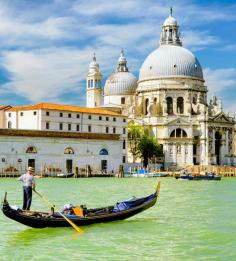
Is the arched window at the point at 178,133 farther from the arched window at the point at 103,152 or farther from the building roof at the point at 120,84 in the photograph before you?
the arched window at the point at 103,152

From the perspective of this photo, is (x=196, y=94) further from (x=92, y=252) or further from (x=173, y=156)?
(x=92, y=252)

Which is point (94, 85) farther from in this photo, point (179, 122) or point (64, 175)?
point (64, 175)

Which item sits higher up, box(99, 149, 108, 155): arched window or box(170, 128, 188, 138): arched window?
box(170, 128, 188, 138): arched window

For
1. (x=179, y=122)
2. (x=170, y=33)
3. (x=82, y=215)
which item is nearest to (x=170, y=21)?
(x=170, y=33)

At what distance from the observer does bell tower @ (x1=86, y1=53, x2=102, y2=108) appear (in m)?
79.7

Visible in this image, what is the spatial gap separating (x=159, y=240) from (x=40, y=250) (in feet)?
9.27

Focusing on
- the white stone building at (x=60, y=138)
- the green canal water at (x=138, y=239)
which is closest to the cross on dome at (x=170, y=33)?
the white stone building at (x=60, y=138)

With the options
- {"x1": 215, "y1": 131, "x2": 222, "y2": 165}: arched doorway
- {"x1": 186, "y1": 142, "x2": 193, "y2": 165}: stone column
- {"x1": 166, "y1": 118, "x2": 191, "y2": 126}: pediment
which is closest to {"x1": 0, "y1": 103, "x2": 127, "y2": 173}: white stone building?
{"x1": 166, "y1": 118, "x2": 191, "y2": 126}: pediment

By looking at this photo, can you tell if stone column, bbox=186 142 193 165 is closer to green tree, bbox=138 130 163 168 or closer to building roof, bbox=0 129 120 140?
green tree, bbox=138 130 163 168

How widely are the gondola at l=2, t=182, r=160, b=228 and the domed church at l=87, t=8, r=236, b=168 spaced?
52.0m

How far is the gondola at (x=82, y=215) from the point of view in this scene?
1586cm

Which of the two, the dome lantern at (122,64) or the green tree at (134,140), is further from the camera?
the dome lantern at (122,64)

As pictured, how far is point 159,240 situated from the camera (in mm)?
15414

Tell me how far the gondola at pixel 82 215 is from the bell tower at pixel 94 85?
2431 inches
